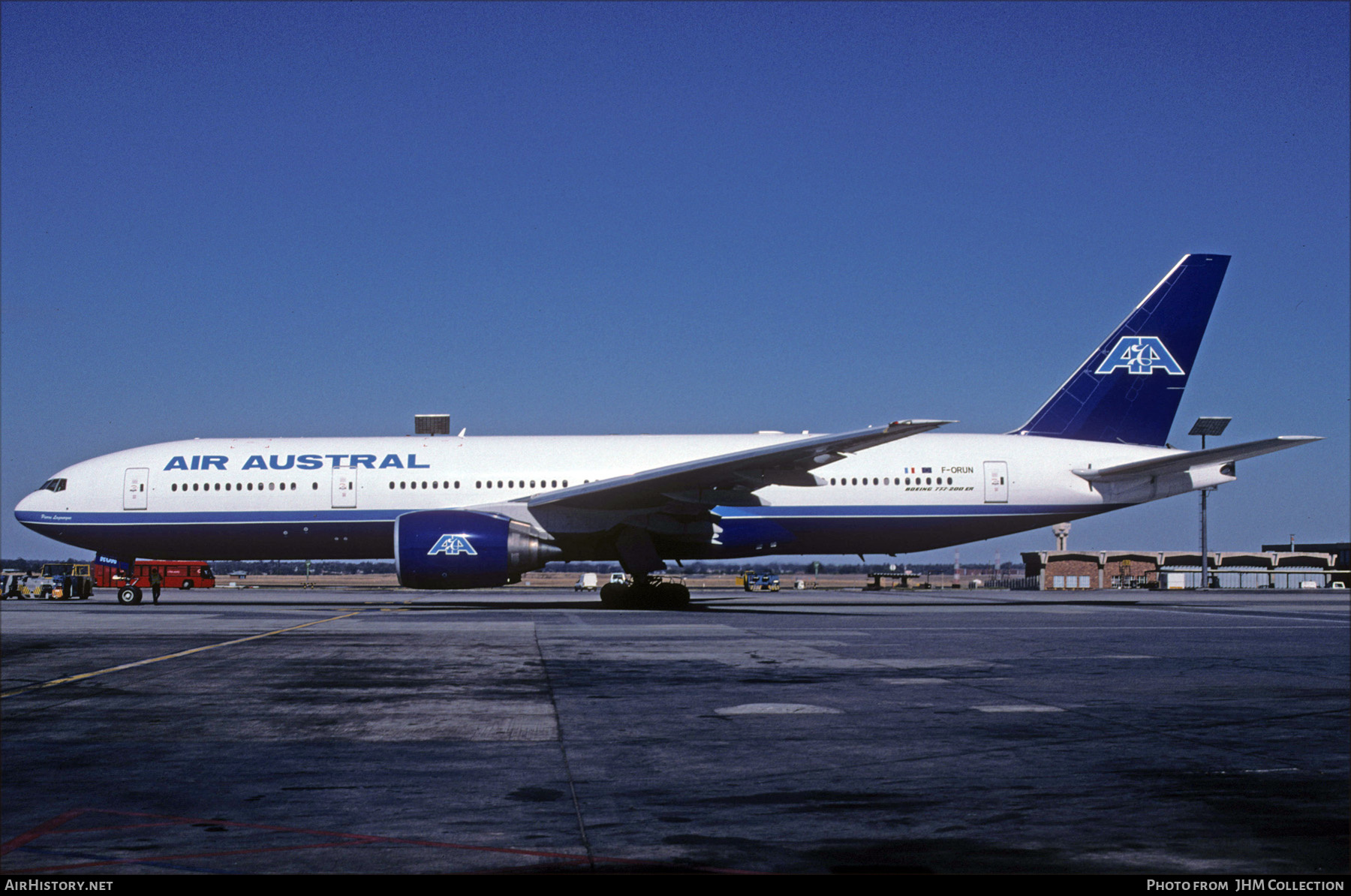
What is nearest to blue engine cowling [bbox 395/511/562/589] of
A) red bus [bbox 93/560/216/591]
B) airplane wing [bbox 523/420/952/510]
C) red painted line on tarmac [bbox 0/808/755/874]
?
airplane wing [bbox 523/420/952/510]

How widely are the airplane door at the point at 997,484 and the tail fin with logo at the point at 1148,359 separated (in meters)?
2.70

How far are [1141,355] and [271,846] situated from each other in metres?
26.2

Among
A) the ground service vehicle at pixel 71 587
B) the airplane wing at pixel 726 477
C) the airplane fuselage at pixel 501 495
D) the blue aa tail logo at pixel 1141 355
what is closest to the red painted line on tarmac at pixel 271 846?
the airplane wing at pixel 726 477

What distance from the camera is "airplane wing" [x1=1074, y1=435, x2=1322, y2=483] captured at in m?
22.0

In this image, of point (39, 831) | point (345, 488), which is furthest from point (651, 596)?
point (39, 831)

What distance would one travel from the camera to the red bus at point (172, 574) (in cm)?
4775

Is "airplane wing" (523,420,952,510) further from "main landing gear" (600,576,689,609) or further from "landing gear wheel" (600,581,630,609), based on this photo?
"landing gear wheel" (600,581,630,609)

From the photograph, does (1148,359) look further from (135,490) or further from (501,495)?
(135,490)

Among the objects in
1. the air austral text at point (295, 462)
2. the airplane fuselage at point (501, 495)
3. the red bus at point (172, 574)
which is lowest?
the red bus at point (172, 574)

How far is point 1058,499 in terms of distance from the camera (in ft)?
82.3

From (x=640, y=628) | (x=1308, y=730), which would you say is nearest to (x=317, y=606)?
(x=640, y=628)

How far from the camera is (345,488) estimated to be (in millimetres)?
24781

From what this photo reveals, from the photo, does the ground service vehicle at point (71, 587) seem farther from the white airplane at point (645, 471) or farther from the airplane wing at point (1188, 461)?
the airplane wing at point (1188, 461)

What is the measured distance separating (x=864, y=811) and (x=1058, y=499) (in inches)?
866
